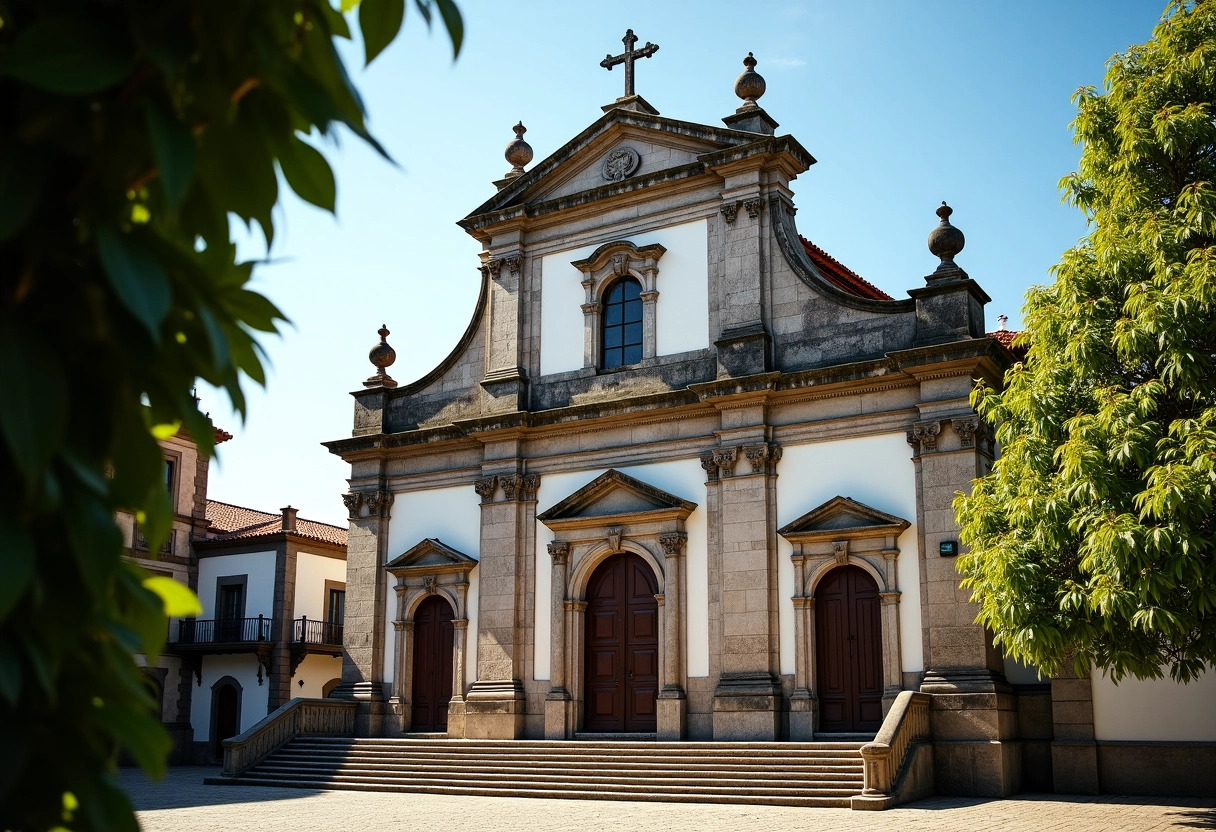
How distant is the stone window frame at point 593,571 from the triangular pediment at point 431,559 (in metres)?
2.08

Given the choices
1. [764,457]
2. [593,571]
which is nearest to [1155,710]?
[764,457]

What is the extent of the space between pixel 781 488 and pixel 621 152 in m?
7.75

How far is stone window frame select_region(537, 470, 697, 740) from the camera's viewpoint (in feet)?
66.8

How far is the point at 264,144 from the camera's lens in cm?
176

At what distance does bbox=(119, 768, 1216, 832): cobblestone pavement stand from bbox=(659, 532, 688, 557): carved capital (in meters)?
5.04

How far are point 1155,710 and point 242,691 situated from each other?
83.6ft

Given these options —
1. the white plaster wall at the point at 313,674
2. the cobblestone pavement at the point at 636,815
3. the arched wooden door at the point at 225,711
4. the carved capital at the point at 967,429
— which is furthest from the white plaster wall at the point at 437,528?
the arched wooden door at the point at 225,711

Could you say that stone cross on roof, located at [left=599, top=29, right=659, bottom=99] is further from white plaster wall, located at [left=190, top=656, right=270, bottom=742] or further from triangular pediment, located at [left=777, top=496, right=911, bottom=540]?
white plaster wall, located at [left=190, top=656, right=270, bottom=742]

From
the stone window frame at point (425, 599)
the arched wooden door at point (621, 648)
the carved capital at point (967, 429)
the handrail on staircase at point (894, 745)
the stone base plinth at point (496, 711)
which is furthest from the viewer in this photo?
the stone window frame at point (425, 599)

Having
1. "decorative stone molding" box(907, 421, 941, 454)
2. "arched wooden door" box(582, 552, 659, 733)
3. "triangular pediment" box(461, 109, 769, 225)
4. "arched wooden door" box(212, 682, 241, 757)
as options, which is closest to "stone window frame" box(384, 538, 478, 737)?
"arched wooden door" box(582, 552, 659, 733)

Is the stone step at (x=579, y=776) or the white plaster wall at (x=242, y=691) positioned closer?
the stone step at (x=579, y=776)

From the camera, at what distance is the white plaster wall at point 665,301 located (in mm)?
21891

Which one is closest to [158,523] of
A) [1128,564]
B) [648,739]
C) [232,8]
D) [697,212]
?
[232,8]

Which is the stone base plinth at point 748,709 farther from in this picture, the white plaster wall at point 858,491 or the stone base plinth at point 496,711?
the stone base plinth at point 496,711
